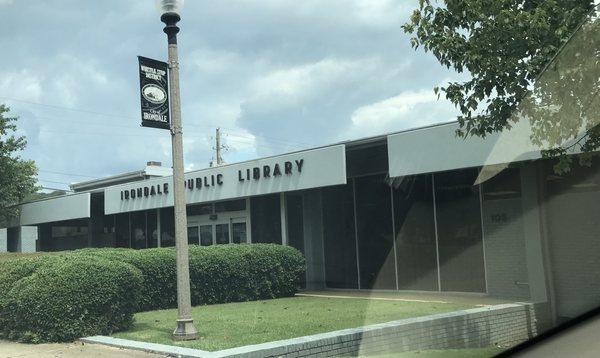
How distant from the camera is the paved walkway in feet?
39.9

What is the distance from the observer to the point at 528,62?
5.95 m

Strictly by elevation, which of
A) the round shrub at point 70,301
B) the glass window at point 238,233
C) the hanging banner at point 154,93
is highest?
the hanging banner at point 154,93

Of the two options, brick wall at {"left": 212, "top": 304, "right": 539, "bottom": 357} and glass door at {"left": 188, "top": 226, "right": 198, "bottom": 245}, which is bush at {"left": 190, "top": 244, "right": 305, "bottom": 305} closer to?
glass door at {"left": 188, "top": 226, "right": 198, "bottom": 245}

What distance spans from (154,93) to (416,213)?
8021 millimetres

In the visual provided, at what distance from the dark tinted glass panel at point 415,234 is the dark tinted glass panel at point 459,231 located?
10.2 inches

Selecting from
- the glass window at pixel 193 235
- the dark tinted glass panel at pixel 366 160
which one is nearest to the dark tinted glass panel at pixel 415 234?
the dark tinted glass panel at pixel 366 160

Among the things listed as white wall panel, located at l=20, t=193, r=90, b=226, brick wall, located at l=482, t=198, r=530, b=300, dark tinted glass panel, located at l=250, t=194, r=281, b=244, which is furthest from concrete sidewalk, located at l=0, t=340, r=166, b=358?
white wall panel, located at l=20, t=193, r=90, b=226

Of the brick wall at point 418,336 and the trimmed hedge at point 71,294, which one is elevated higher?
the trimmed hedge at point 71,294

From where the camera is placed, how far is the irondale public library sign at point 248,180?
15.4 m

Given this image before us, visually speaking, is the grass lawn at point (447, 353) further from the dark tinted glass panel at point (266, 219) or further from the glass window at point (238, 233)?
the glass window at point (238, 233)

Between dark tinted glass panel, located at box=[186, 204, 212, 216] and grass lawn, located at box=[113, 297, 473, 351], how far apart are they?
741cm

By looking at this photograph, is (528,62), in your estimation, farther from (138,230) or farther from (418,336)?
(138,230)

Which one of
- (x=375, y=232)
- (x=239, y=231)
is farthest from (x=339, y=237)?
(x=239, y=231)

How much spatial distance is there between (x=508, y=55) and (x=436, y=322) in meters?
3.48
